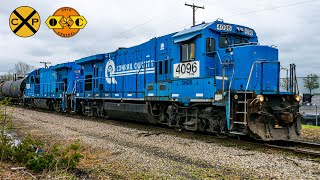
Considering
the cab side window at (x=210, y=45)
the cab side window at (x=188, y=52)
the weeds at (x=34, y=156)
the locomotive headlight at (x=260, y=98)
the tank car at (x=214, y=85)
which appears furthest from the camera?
the cab side window at (x=188, y=52)

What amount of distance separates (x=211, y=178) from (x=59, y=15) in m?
4.55

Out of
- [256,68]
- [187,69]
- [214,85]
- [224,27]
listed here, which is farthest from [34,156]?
[224,27]

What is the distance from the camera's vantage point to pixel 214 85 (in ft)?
33.1

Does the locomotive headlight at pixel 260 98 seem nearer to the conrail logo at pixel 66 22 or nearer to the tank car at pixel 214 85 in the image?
the tank car at pixel 214 85

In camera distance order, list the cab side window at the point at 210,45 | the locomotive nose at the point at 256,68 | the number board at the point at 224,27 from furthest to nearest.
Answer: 1. the number board at the point at 224,27
2. the cab side window at the point at 210,45
3. the locomotive nose at the point at 256,68

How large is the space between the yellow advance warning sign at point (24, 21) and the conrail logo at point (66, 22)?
134cm

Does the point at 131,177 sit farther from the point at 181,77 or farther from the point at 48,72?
the point at 48,72

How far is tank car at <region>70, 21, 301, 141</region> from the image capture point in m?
9.24

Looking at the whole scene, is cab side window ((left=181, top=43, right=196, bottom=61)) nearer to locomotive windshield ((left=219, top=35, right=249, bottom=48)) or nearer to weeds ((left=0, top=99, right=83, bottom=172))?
locomotive windshield ((left=219, top=35, right=249, bottom=48))

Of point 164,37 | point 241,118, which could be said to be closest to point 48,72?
point 164,37

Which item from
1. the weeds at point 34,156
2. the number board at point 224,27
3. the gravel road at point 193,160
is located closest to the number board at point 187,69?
the number board at point 224,27

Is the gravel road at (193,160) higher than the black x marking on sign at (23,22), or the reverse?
the black x marking on sign at (23,22)

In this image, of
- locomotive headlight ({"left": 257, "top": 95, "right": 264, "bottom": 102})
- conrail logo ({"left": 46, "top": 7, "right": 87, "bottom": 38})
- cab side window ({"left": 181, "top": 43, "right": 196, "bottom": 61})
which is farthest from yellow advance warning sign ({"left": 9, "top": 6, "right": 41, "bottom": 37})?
cab side window ({"left": 181, "top": 43, "right": 196, "bottom": 61})

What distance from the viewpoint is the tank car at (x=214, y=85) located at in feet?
30.3
